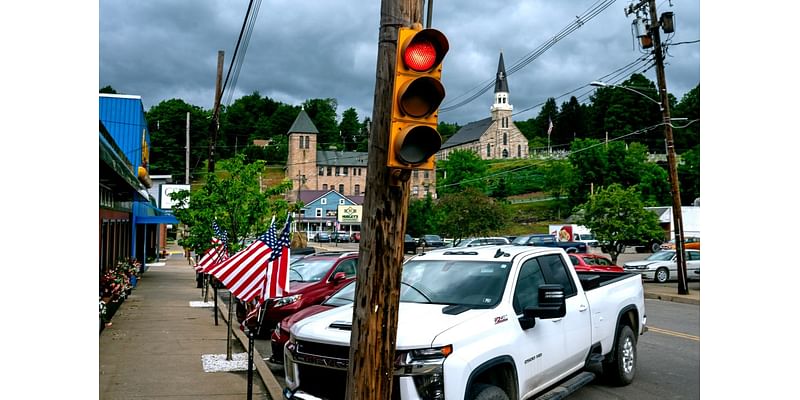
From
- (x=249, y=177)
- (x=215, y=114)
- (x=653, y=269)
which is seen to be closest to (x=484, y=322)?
(x=249, y=177)

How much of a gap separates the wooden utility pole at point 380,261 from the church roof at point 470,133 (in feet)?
534

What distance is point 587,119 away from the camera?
513 ft

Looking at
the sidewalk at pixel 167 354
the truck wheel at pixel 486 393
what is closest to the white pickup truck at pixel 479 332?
the truck wheel at pixel 486 393

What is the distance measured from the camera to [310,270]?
579 inches

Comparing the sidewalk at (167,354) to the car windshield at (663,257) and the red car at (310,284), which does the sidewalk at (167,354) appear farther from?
the car windshield at (663,257)

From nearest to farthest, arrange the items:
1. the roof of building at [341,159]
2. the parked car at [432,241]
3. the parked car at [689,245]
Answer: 1. the parked car at [689,245]
2. the parked car at [432,241]
3. the roof of building at [341,159]

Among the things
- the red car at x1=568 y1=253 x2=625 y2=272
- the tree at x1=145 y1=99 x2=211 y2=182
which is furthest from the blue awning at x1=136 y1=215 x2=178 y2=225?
the tree at x1=145 y1=99 x2=211 y2=182

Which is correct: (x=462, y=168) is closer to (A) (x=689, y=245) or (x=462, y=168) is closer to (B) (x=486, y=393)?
(A) (x=689, y=245)

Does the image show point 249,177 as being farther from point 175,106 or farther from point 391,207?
point 175,106

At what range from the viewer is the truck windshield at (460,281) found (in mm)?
6797

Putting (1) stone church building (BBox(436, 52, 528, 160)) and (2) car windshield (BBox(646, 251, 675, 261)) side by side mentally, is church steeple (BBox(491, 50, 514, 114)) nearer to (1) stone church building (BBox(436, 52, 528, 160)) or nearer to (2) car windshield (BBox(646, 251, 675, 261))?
(1) stone church building (BBox(436, 52, 528, 160))

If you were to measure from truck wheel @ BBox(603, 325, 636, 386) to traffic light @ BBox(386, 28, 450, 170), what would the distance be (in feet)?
16.5

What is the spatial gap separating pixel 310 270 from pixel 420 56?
33.6 feet

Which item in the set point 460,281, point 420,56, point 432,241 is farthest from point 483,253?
point 432,241
